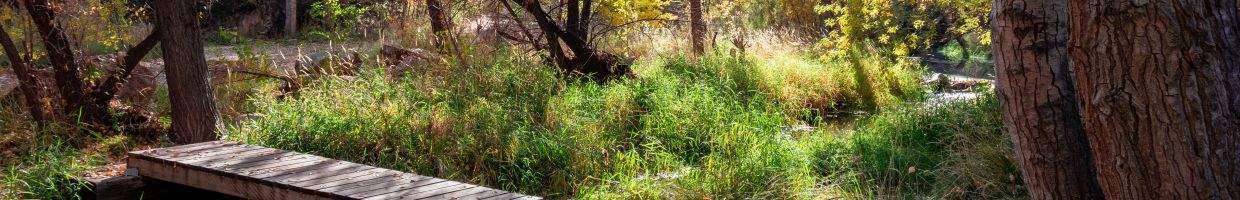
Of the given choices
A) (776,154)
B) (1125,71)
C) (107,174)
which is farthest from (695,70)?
(1125,71)

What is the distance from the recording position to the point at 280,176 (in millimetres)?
5852

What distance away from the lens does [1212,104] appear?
3.17 meters

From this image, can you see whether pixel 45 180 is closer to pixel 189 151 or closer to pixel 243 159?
pixel 189 151

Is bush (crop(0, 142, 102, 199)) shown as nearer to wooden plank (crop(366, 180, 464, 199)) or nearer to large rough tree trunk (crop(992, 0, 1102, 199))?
wooden plank (crop(366, 180, 464, 199))

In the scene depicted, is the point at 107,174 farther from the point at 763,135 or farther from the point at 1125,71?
the point at 1125,71

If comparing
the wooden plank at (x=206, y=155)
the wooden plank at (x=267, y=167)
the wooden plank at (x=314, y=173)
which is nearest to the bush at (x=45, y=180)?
the wooden plank at (x=206, y=155)

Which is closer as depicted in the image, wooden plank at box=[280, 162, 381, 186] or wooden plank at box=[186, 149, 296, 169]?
wooden plank at box=[280, 162, 381, 186]

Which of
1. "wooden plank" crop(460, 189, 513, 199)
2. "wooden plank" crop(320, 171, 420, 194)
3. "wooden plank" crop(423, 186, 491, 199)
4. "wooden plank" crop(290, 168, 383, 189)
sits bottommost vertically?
"wooden plank" crop(290, 168, 383, 189)

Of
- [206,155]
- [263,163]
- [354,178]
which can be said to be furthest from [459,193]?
[206,155]

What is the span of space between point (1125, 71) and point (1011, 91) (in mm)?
717

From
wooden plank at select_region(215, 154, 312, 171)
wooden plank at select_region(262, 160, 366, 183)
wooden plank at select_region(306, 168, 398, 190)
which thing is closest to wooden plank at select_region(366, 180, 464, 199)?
wooden plank at select_region(306, 168, 398, 190)

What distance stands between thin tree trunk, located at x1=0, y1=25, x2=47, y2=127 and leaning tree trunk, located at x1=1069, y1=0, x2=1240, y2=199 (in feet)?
24.0

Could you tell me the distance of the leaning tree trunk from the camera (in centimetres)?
312

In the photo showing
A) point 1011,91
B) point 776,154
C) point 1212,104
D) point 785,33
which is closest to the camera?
point 1212,104
